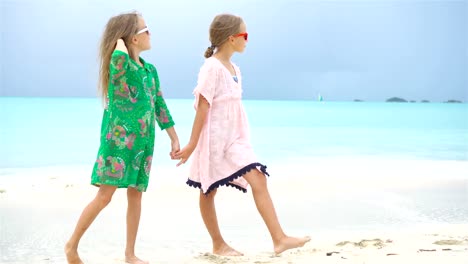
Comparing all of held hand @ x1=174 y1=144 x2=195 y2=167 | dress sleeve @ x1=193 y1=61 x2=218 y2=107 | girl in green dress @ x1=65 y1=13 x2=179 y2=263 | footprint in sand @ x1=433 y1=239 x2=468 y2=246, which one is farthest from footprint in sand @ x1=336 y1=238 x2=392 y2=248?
girl in green dress @ x1=65 y1=13 x2=179 y2=263

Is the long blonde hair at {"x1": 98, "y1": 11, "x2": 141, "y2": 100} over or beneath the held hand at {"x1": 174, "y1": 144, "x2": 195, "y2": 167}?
over

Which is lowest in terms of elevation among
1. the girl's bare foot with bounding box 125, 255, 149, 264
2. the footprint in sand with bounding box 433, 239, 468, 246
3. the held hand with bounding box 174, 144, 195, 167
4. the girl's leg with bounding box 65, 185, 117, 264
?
the girl's bare foot with bounding box 125, 255, 149, 264

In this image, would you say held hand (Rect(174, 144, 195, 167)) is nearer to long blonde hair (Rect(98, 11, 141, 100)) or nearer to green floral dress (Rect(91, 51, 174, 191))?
green floral dress (Rect(91, 51, 174, 191))

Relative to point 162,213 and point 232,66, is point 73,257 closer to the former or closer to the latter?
point 232,66

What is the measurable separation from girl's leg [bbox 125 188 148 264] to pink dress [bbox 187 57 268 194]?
0.41 m

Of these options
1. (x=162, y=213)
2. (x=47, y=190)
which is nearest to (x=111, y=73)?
(x=162, y=213)

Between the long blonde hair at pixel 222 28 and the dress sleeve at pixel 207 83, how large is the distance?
6.5 inches

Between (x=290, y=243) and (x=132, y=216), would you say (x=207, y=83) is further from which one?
(x=290, y=243)

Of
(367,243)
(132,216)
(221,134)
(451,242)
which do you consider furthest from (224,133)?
(451,242)

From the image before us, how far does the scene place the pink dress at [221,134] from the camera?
4.11 meters

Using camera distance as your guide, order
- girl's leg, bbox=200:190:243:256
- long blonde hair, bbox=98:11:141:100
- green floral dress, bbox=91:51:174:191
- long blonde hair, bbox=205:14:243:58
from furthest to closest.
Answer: girl's leg, bbox=200:190:243:256 < long blonde hair, bbox=205:14:243:58 < long blonde hair, bbox=98:11:141:100 < green floral dress, bbox=91:51:174:191

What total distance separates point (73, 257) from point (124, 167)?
2.04ft

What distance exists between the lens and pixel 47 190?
761cm

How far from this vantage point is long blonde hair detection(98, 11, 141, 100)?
3914mm
